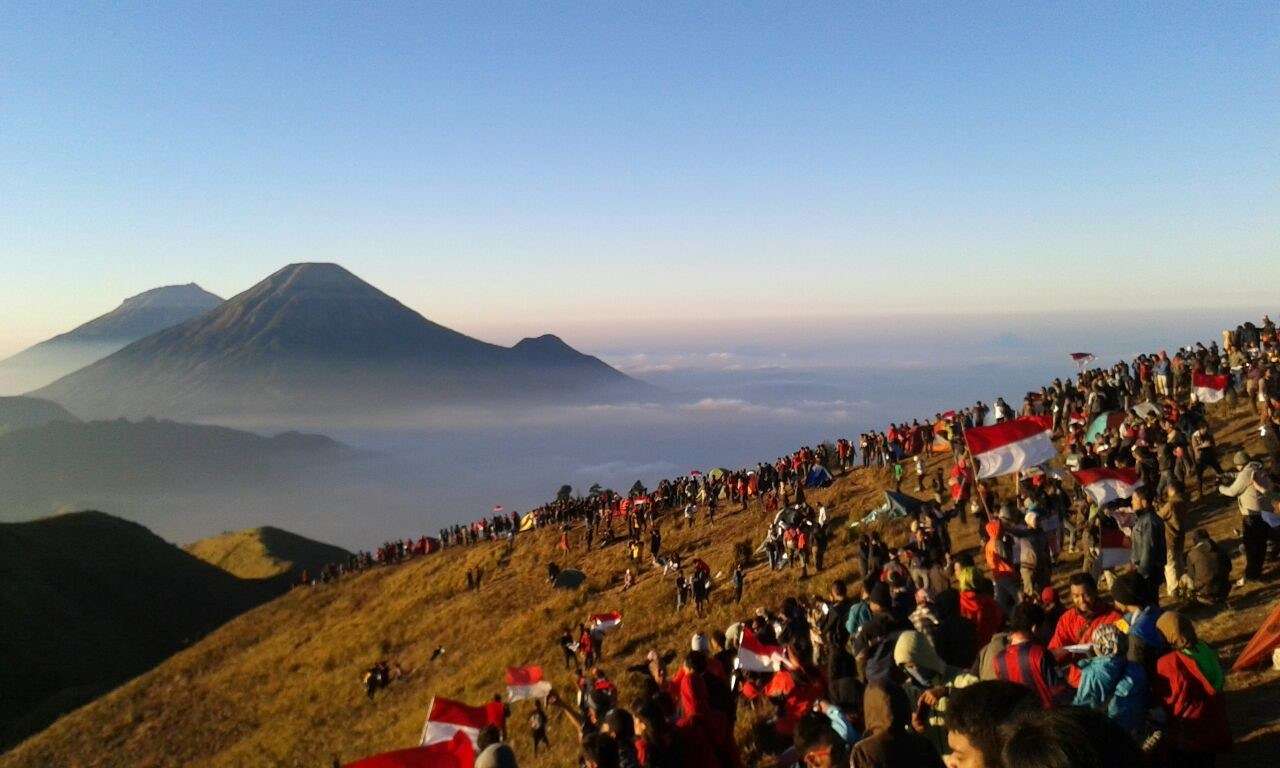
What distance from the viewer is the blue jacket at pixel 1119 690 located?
4.67m

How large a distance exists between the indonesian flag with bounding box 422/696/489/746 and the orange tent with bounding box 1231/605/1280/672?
8188 mm

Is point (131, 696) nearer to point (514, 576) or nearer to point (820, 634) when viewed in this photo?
point (514, 576)

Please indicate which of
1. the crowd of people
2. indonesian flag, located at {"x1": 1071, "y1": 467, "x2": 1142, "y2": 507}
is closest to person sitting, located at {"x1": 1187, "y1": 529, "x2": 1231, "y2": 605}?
the crowd of people

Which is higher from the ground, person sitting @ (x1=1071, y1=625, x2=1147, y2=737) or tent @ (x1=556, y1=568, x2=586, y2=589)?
person sitting @ (x1=1071, y1=625, x2=1147, y2=737)

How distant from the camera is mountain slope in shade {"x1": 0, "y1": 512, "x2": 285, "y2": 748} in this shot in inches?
1529

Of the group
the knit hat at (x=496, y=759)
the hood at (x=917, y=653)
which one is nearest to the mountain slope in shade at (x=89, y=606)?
the knit hat at (x=496, y=759)

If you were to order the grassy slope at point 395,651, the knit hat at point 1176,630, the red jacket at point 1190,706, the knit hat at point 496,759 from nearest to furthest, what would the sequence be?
1. the red jacket at point 1190,706
2. the knit hat at point 496,759
3. the knit hat at point 1176,630
4. the grassy slope at point 395,651

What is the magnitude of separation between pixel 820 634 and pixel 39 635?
52227mm

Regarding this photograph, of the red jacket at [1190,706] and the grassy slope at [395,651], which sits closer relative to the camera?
the red jacket at [1190,706]

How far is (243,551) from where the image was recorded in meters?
69.3

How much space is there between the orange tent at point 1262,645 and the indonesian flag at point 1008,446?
5.63 meters

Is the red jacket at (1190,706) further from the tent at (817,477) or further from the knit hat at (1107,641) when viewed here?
the tent at (817,477)

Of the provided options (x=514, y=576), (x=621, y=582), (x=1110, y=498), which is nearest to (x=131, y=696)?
(x=514, y=576)

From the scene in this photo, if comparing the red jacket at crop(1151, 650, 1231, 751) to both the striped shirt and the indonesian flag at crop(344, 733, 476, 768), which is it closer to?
the striped shirt
